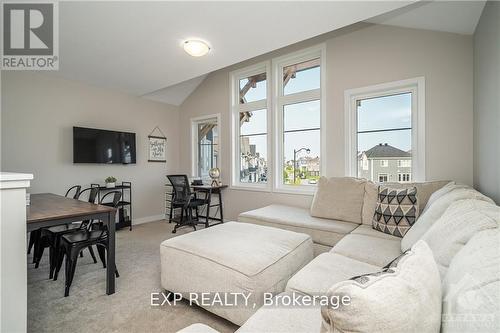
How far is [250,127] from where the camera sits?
429cm

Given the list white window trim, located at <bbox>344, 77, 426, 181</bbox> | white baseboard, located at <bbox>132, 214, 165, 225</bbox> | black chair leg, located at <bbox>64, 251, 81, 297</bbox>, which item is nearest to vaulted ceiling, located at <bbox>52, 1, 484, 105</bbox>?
white window trim, located at <bbox>344, 77, 426, 181</bbox>

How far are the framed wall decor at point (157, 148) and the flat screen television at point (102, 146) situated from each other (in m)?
0.41

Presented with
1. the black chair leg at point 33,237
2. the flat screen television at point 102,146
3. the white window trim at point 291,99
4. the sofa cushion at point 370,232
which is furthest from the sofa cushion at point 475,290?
the flat screen television at point 102,146

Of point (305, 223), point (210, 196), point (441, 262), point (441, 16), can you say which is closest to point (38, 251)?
point (210, 196)

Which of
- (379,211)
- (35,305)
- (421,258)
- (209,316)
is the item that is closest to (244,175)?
(379,211)

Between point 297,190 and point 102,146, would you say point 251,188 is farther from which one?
point 102,146

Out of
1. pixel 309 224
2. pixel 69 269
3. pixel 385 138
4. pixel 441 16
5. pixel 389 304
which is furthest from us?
pixel 385 138

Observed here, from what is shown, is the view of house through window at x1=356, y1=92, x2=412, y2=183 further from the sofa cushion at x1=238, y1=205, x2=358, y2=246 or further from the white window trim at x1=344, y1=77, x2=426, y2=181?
the sofa cushion at x1=238, y1=205, x2=358, y2=246

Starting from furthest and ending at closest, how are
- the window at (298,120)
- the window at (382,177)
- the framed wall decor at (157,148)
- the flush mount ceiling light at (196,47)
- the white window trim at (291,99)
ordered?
the framed wall decor at (157,148)
the window at (298,120)
the white window trim at (291,99)
the window at (382,177)
the flush mount ceiling light at (196,47)

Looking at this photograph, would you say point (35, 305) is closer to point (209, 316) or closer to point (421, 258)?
point (209, 316)

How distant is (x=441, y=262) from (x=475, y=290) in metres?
0.50

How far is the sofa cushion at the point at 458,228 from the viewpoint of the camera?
3.11 feet

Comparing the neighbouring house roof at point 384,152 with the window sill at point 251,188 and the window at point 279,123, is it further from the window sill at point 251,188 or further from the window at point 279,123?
the window sill at point 251,188

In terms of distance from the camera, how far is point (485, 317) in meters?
0.51
